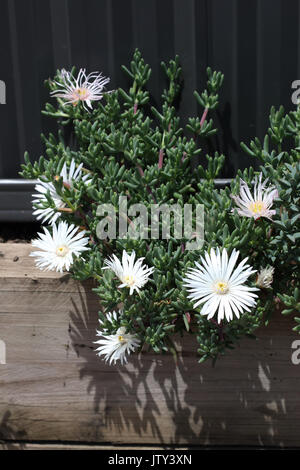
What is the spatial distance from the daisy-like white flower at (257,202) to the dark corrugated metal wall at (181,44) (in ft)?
1.21

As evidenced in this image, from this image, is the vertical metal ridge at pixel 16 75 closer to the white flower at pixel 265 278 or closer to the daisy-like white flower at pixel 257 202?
the daisy-like white flower at pixel 257 202

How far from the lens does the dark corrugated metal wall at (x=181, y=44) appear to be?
2.13 m

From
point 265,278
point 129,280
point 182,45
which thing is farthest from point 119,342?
point 182,45

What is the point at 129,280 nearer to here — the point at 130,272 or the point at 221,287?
the point at 130,272

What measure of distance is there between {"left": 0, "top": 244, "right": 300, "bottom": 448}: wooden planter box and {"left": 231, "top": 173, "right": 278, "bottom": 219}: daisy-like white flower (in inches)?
13.9

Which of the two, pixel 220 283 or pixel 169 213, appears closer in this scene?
pixel 220 283

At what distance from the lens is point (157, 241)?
1.98 m

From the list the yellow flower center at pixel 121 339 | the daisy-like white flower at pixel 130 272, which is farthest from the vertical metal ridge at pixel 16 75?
the yellow flower center at pixel 121 339

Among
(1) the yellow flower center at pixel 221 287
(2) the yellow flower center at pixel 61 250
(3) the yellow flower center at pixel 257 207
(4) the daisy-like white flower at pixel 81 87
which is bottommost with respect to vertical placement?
(1) the yellow flower center at pixel 221 287

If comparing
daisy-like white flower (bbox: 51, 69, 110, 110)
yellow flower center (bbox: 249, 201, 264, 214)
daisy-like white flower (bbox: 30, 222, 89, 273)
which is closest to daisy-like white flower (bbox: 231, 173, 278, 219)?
yellow flower center (bbox: 249, 201, 264, 214)

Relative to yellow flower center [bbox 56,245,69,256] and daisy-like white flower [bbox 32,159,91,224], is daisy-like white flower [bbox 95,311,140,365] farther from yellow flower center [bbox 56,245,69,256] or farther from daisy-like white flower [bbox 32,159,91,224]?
daisy-like white flower [bbox 32,159,91,224]

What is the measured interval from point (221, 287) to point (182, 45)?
782 millimetres

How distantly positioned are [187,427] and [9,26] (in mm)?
1286

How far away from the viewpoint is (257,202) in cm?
186
